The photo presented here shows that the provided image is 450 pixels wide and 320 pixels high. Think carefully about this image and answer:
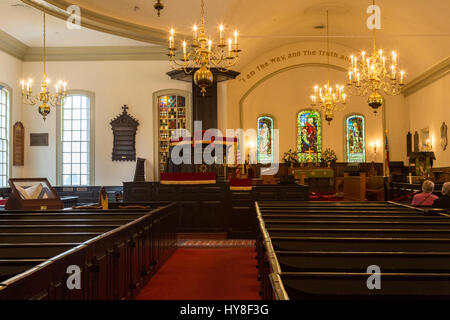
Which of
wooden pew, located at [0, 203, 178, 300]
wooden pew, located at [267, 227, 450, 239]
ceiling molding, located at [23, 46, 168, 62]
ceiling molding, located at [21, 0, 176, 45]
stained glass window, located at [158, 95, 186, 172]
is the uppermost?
ceiling molding, located at [21, 0, 176, 45]

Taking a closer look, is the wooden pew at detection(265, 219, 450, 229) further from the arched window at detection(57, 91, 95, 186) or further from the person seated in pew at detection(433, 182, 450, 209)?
the arched window at detection(57, 91, 95, 186)

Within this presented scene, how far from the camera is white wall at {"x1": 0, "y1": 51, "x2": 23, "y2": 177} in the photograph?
11203mm

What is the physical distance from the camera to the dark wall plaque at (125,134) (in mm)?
12156

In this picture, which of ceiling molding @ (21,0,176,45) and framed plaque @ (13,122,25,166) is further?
framed plaque @ (13,122,25,166)

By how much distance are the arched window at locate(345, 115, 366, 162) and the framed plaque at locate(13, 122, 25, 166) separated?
1134cm

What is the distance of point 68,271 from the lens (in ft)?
7.85

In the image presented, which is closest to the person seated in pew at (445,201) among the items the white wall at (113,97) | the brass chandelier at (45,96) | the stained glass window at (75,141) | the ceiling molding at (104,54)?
the brass chandelier at (45,96)

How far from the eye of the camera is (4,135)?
1141 centimetres

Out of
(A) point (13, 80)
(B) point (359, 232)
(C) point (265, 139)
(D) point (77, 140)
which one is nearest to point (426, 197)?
(B) point (359, 232)

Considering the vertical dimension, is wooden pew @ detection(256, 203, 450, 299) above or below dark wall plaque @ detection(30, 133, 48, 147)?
Answer: below

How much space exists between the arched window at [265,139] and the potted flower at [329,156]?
201 centimetres

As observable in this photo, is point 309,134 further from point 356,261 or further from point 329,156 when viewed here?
point 356,261

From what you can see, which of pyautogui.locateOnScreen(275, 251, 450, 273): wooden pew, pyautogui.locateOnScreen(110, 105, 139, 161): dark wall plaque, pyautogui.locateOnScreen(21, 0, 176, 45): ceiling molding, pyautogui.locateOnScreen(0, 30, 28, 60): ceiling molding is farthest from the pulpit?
pyautogui.locateOnScreen(0, 30, 28, 60): ceiling molding

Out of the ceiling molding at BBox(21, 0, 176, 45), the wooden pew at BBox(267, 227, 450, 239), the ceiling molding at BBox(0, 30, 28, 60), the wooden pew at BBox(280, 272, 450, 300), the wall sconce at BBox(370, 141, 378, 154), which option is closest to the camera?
the wooden pew at BBox(280, 272, 450, 300)
